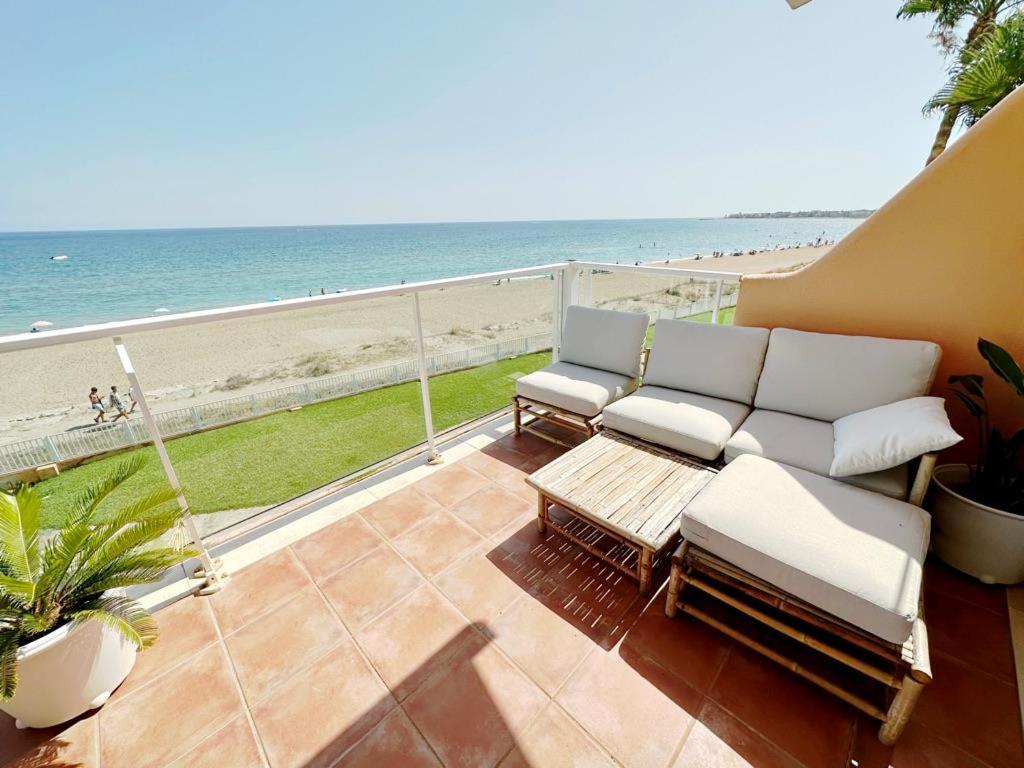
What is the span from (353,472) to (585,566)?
5.60 feet

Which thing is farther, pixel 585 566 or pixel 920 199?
pixel 920 199

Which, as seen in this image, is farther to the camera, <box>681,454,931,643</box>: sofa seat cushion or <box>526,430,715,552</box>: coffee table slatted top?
<box>526,430,715,552</box>: coffee table slatted top

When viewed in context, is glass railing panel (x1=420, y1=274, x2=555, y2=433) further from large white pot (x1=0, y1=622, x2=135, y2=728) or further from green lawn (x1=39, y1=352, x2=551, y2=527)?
large white pot (x1=0, y1=622, x2=135, y2=728)

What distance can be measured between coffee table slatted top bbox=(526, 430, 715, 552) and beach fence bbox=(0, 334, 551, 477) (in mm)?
1362

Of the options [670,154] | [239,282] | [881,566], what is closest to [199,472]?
[881,566]

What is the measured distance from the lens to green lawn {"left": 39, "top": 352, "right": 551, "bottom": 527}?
7.70ft

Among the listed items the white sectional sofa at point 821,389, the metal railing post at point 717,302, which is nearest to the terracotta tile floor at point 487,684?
the white sectional sofa at point 821,389

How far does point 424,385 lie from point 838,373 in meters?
2.62

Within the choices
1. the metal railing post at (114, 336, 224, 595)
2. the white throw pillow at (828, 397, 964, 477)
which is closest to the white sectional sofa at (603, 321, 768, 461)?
the white throw pillow at (828, 397, 964, 477)

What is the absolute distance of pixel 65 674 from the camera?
1308mm

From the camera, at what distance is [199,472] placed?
97.4 inches

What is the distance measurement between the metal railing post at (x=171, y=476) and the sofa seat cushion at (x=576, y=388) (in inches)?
84.8

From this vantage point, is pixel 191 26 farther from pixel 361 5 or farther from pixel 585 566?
pixel 585 566

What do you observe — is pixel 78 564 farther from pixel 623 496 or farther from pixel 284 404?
pixel 623 496
